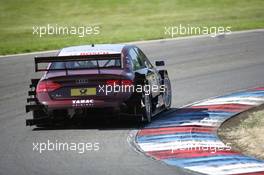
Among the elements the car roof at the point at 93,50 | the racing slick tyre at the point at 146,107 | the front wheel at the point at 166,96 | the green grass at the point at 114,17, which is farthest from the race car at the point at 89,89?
the green grass at the point at 114,17

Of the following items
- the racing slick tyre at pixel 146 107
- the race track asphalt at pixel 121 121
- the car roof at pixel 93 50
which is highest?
the car roof at pixel 93 50

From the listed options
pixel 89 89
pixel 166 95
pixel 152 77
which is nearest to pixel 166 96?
pixel 166 95

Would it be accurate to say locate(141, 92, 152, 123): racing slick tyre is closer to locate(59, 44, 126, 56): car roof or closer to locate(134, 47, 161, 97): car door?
locate(134, 47, 161, 97): car door

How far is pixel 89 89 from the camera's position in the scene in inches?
459

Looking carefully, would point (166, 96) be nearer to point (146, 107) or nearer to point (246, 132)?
point (146, 107)

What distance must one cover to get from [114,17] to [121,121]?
26983mm

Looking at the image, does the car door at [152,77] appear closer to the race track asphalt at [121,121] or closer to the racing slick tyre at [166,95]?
the racing slick tyre at [166,95]

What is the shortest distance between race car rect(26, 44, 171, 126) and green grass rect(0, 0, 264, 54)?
14.3 meters

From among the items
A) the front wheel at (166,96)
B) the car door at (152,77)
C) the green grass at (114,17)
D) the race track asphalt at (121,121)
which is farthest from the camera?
the green grass at (114,17)

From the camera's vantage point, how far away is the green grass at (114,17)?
29938 millimetres

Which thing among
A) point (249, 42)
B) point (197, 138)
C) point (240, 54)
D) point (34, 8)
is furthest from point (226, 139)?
point (34, 8)

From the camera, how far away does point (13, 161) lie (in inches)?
367

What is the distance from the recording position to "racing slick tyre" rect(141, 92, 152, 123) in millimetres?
11914

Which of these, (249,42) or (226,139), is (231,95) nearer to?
(226,139)
